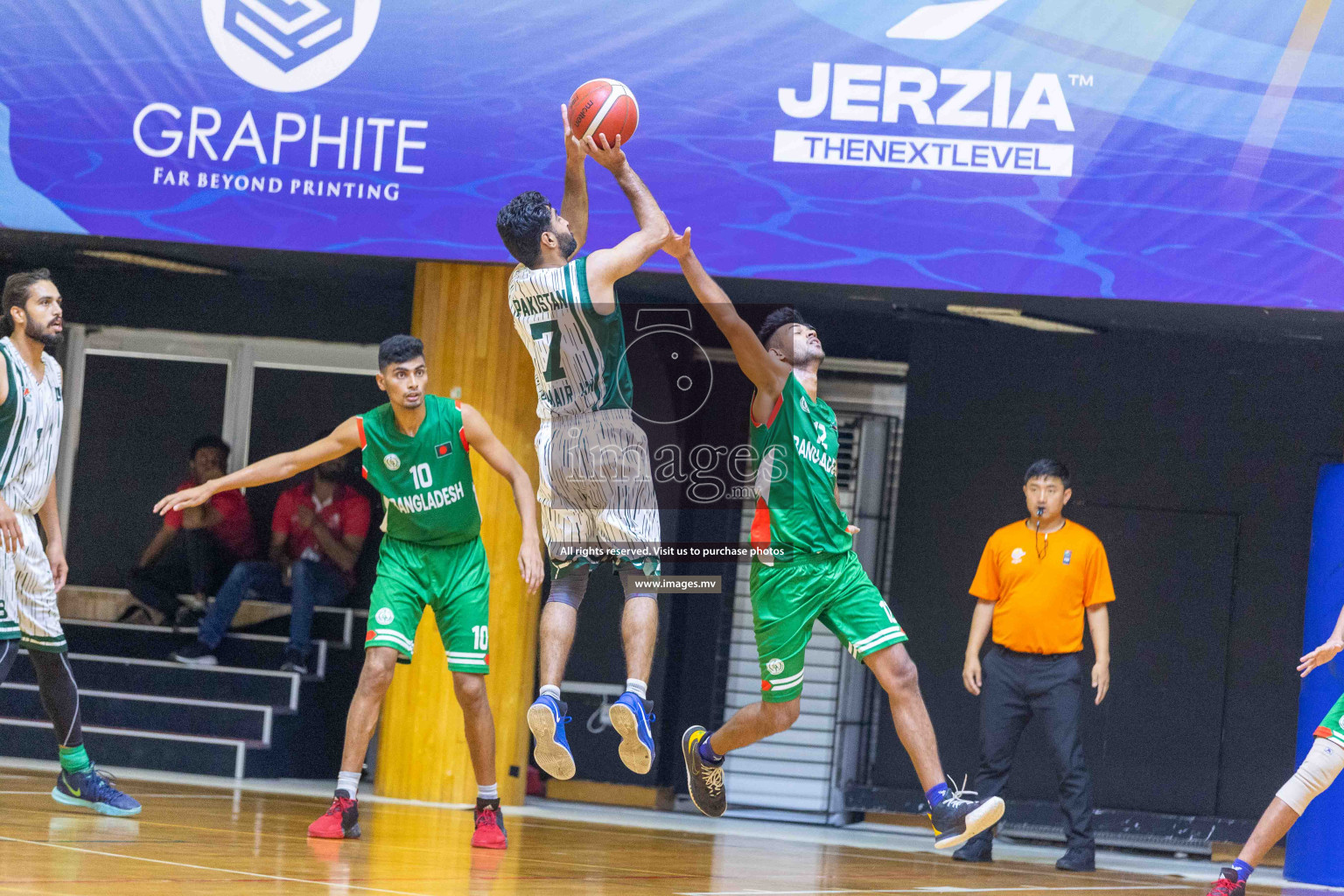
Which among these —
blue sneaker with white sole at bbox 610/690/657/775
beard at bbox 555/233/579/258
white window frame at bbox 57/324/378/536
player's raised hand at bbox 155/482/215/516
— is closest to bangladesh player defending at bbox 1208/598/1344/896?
blue sneaker with white sole at bbox 610/690/657/775

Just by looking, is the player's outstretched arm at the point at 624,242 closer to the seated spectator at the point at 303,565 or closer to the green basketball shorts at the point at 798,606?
the green basketball shorts at the point at 798,606

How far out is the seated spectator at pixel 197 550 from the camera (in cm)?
1034

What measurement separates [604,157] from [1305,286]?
160 inches

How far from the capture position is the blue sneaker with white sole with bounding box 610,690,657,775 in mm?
5449

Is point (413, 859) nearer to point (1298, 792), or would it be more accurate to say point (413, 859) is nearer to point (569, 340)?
point (569, 340)

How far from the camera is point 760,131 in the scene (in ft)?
26.7

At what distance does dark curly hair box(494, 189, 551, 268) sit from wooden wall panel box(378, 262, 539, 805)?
286 centimetres

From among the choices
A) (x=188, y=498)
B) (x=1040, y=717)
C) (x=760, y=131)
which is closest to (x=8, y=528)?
(x=188, y=498)

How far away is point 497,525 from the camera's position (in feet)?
28.0

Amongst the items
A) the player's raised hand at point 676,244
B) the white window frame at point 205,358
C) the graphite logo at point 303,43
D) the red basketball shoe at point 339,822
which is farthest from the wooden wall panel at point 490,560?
the player's raised hand at point 676,244

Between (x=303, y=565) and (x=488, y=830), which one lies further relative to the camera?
(x=303, y=565)

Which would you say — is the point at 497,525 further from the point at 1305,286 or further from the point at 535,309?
the point at 1305,286

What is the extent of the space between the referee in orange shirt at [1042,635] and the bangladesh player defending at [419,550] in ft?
9.18

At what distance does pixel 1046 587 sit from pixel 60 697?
15.7ft
